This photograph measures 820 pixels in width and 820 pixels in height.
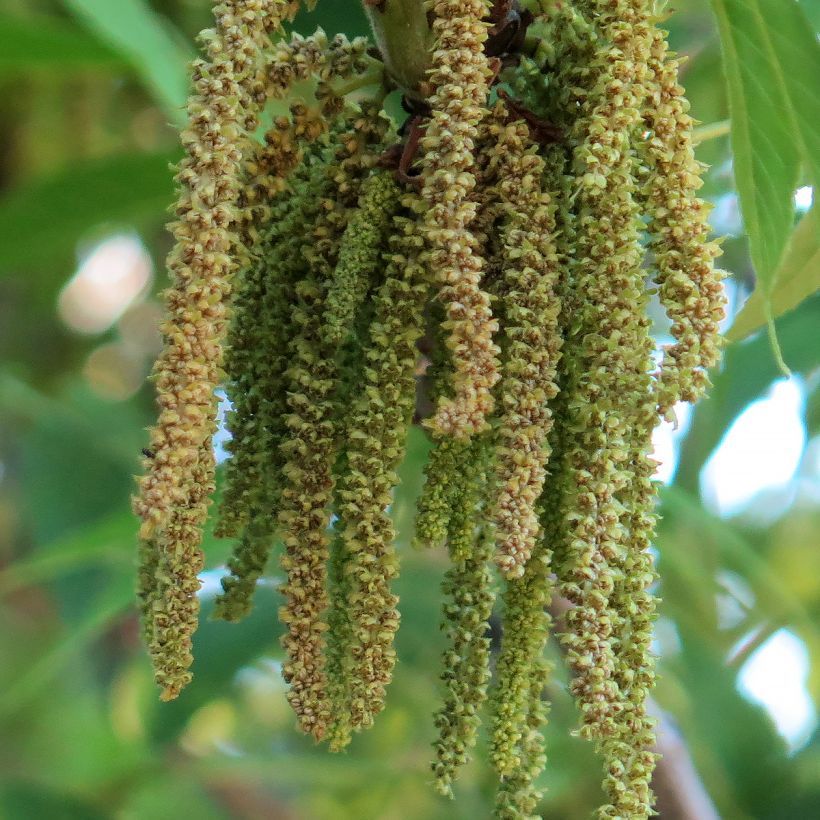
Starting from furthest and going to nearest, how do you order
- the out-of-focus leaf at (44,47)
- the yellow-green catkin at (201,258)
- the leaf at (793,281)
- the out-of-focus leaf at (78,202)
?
the out-of-focus leaf at (78,202), the out-of-focus leaf at (44,47), the leaf at (793,281), the yellow-green catkin at (201,258)

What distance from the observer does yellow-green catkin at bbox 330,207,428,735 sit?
2.93ft

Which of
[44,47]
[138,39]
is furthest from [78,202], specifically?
[138,39]

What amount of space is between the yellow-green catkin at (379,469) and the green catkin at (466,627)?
0.06 meters

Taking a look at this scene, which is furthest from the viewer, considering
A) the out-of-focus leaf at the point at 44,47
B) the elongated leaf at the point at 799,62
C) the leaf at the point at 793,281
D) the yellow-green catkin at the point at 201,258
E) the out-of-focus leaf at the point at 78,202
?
the out-of-focus leaf at the point at 78,202

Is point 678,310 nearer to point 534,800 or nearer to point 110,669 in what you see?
point 534,800

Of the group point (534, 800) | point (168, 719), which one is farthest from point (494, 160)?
point (168, 719)

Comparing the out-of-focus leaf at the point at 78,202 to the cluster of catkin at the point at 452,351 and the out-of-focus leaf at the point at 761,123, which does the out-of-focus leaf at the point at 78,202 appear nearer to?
the cluster of catkin at the point at 452,351

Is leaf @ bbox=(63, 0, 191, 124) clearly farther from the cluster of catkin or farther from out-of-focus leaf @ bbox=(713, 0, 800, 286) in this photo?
out-of-focus leaf @ bbox=(713, 0, 800, 286)

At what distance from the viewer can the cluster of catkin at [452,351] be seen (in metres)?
0.81

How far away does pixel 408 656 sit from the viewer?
7.71 ft

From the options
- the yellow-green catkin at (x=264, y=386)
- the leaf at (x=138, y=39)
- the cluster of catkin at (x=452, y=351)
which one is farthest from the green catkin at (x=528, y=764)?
the leaf at (x=138, y=39)

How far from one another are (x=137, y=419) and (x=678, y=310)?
2.05 metres

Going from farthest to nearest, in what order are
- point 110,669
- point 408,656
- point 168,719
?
point 110,669 → point 408,656 → point 168,719

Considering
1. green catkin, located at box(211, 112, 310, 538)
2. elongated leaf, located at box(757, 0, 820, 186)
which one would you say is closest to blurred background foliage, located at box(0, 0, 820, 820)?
elongated leaf, located at box(757, 0, 820, 186)
